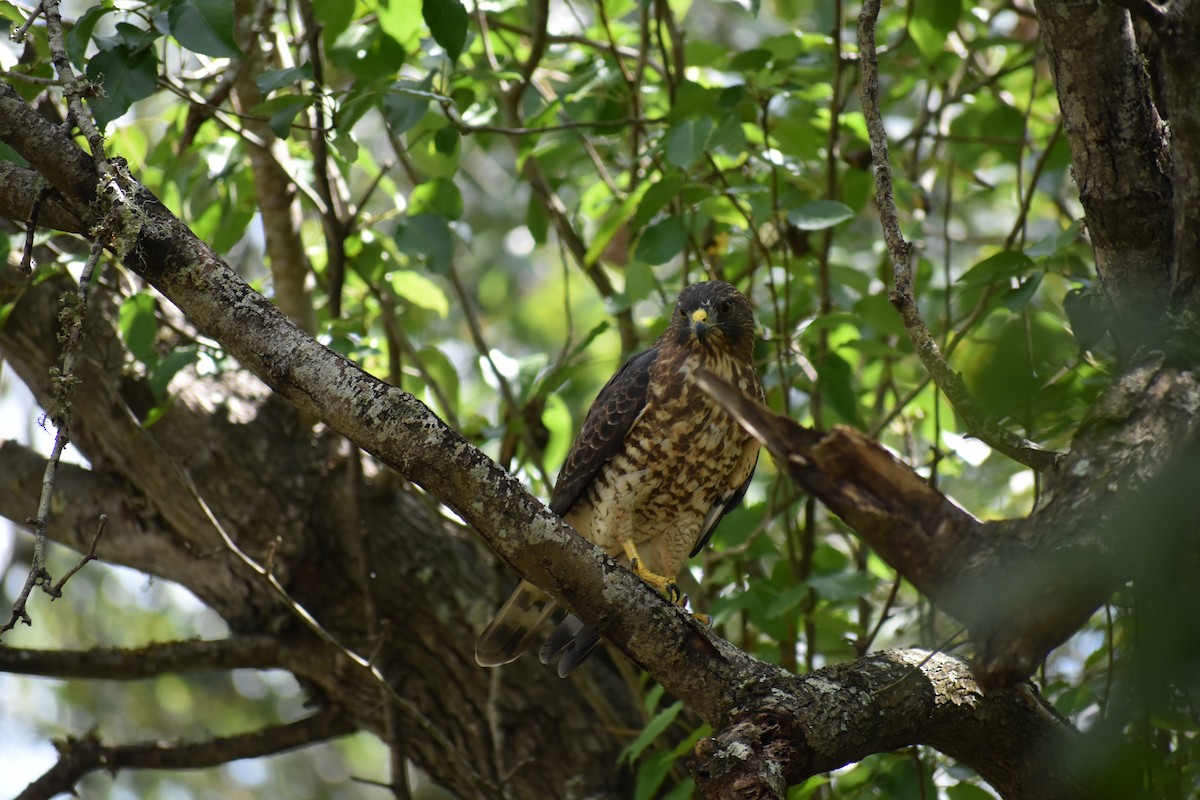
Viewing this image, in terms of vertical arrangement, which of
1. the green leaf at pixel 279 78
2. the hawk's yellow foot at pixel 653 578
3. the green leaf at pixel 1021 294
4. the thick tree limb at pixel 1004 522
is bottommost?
the thick tree limb at pixel 1004 522

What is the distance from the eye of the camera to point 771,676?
261 centimetres

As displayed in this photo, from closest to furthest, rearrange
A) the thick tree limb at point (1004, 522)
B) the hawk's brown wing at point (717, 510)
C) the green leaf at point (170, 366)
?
1. the thick tree limb at point (1004, 522)
2. the green leaf at point (170, 366)
3. the hawk's brown wing at point (717, 510)

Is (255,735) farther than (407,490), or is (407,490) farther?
(407,490)

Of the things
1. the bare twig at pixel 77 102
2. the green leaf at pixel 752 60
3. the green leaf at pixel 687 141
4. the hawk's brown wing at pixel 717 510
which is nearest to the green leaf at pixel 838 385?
the hawk's brown wing at pixel 717 510

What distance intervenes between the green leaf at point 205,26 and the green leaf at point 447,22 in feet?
1.69

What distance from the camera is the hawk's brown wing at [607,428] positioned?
13.3ft

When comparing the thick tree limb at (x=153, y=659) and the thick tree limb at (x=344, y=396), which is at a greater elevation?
the thick tree limb at (x=153, y=659)

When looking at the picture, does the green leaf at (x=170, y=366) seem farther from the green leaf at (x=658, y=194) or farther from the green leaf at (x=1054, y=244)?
the green leaf at (x=1054, y=244)

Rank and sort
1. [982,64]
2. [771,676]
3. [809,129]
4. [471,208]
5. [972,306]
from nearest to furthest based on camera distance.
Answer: [771,676] < [809,129] < [972,306] < [982,64] < [471,208]

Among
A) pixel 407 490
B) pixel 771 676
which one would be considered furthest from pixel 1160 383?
pixel 407 490

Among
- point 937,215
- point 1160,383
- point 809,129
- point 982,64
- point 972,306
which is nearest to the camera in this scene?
point 1160,383

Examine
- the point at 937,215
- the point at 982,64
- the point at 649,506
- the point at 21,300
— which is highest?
the point at 937,215

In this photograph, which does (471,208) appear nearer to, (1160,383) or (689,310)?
(689,310)

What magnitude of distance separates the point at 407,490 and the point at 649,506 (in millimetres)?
1094
